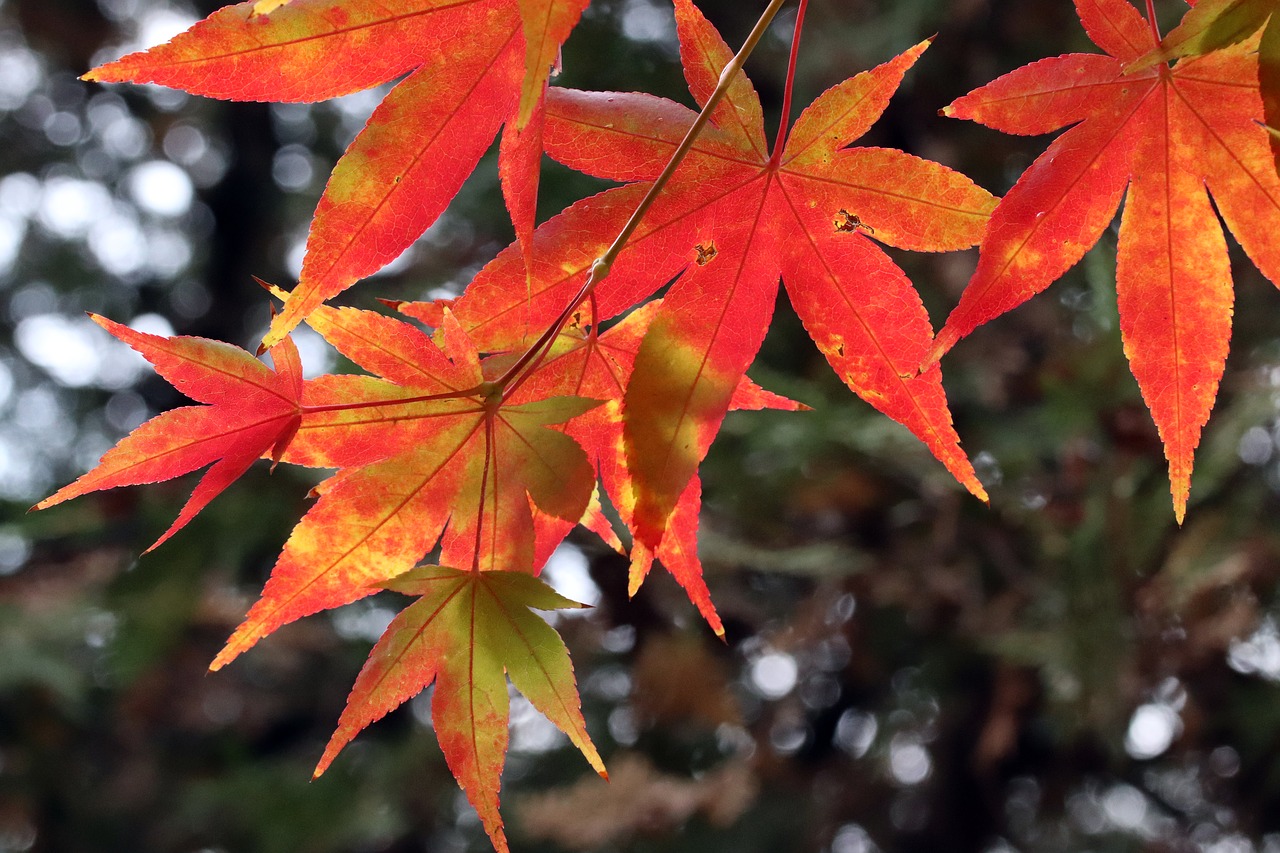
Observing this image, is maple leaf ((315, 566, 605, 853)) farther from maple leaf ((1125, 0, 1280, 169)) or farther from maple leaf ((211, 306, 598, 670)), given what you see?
maple leaf ((1125, 0, 1280, 169))

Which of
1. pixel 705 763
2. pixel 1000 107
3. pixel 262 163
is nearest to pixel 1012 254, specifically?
pixel 1000 107

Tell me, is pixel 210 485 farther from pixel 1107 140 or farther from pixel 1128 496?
pixel 1128 496

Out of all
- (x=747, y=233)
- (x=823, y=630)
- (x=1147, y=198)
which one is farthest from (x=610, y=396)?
(x=823, y=630)

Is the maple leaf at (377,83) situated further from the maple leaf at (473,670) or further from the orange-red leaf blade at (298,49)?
the maple leaf at (473,670)

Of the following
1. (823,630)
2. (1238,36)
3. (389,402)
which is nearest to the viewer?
(1238,36)

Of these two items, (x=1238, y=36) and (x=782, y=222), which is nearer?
(x=1238, y=36)

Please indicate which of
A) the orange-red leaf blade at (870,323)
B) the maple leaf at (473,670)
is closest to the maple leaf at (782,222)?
the orange-red leaf blade at (870,323)

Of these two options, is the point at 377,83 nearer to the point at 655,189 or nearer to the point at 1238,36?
the point at 655,189
